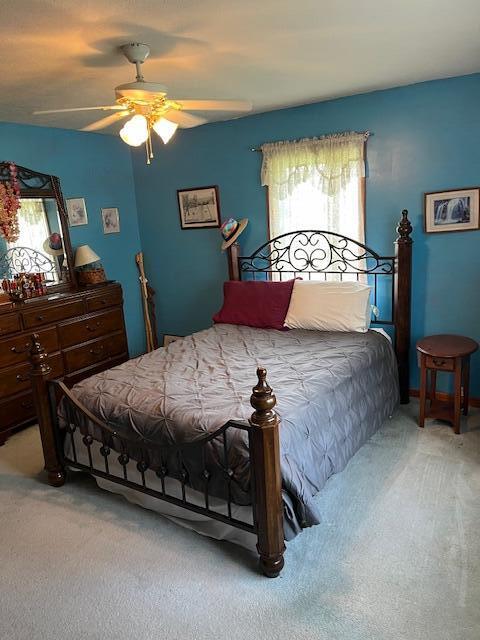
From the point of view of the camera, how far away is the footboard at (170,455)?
2.01 m

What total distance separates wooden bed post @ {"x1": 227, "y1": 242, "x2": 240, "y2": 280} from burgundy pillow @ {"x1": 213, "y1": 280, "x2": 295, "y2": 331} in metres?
0.25

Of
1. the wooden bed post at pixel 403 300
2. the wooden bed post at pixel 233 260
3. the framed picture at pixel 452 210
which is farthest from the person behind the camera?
the wooden bed post at pixel 233 260

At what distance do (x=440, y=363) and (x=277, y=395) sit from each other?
133 cm

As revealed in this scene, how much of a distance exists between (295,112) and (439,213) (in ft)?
4.81

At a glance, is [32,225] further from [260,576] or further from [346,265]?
[260,576]

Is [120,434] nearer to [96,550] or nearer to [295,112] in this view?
[96,550]

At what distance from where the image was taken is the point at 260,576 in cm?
215

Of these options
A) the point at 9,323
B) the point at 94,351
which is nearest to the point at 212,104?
the point at 9,323

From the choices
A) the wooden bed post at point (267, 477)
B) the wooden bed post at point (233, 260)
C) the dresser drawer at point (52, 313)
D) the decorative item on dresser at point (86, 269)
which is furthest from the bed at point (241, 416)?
the decorative item on dresser at point (86, 269)

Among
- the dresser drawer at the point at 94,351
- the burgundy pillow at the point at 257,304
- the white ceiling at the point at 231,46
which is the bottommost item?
the dresser drawer at the point at 94,351

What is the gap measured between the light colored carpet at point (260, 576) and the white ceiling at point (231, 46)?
2403 mm

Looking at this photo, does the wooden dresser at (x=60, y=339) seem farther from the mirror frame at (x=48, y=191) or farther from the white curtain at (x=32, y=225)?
the white curtain at (x=32, y=225)

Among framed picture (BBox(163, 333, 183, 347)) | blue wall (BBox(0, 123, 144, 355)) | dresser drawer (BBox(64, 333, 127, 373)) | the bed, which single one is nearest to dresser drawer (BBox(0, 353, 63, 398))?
dresser drawer (BBox(64, 333, 127, 373))

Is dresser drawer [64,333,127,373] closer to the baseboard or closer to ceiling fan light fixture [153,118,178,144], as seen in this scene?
ceiling fan light fixture [153,118,178,144]
